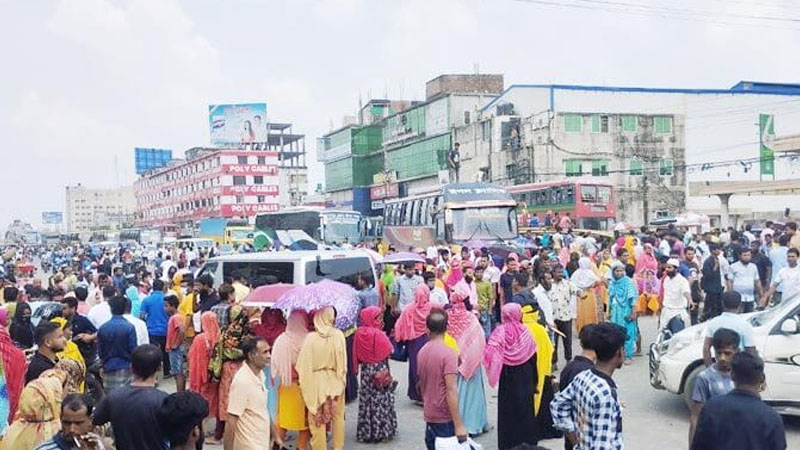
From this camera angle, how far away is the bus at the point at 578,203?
33.2 m

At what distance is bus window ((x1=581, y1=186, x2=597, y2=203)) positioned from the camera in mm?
33438

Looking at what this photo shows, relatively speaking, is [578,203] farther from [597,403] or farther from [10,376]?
[597,403]

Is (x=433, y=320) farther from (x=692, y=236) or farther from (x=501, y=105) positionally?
(x=501, y=105)

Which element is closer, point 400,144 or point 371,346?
point 371,346

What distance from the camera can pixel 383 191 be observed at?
70.2 metres

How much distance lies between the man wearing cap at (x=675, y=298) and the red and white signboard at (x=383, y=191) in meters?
57.0

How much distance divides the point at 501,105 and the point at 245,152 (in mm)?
38898

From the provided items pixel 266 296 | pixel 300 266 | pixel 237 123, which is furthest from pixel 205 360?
pixel 237 123

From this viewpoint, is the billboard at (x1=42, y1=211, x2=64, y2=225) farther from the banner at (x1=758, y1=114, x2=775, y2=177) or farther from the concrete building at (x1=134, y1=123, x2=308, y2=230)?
the banner at (x1=758, y1=114, x2=775, y2=177)

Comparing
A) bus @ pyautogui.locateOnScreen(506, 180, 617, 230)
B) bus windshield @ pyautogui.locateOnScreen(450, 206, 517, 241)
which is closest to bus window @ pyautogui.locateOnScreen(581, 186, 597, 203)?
bus @ pyautogui.locateOnScreen(506, 180, 617, 230)

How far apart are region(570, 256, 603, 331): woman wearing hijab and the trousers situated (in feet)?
18.9

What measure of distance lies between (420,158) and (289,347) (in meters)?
56.4

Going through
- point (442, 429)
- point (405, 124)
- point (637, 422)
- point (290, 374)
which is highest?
point (405, 124)

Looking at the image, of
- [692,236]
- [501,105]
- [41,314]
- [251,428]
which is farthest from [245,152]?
[251,428]
